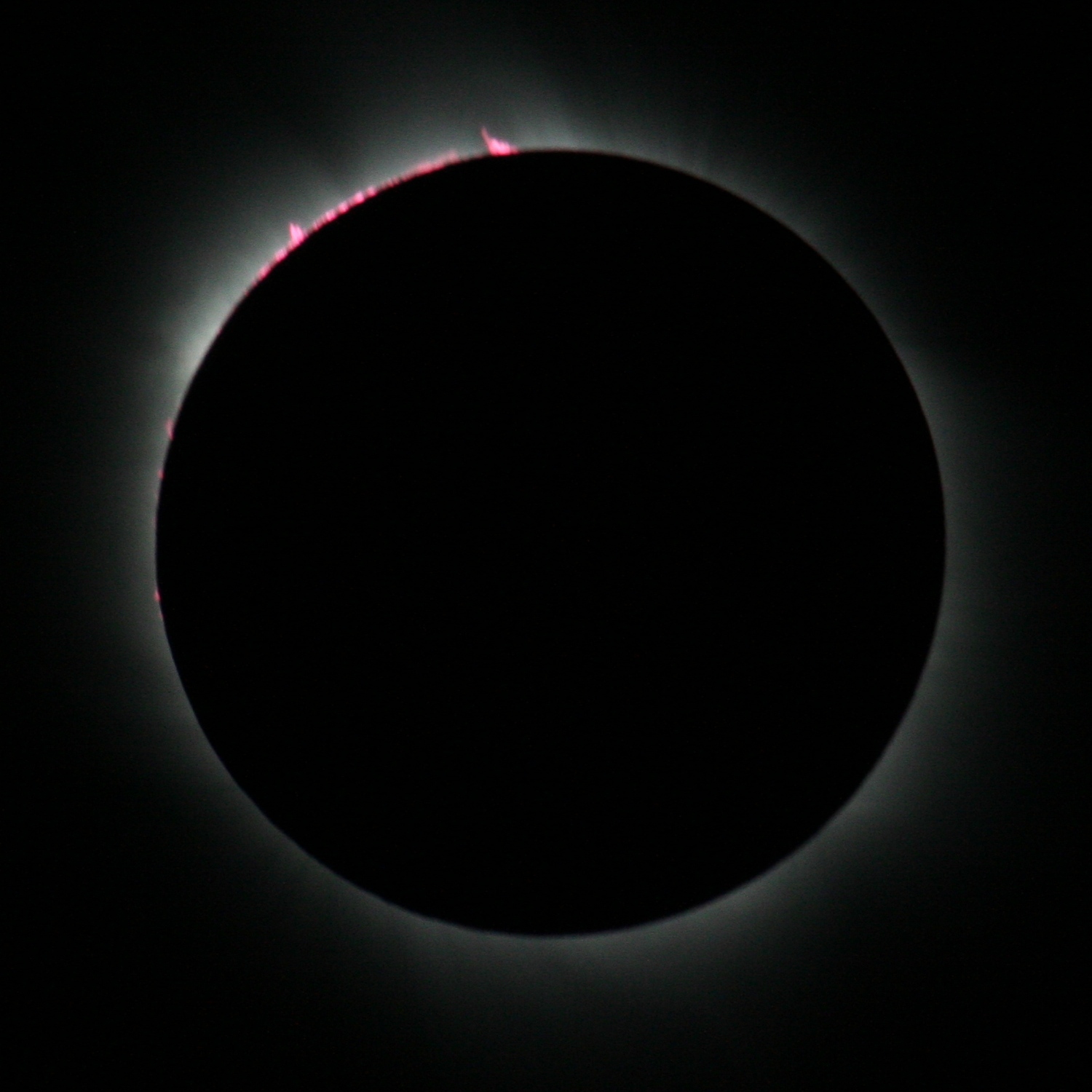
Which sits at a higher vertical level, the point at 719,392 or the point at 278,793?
the point at 719,392

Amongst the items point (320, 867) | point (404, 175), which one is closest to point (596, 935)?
point (320, 867)

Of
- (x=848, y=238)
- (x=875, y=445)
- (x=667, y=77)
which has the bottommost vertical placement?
(x=875, y=445)

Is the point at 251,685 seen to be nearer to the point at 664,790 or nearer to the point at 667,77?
the point at 664,790


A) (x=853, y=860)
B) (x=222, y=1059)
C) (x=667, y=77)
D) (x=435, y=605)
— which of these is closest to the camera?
(x=435, y=605)

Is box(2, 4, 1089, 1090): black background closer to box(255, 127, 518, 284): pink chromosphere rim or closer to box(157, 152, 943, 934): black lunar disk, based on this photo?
box(255, 127, 518, 284): pink chromosphere rim

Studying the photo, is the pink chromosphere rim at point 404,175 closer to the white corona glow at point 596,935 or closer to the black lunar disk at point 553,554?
the white corona glow at point 596,935

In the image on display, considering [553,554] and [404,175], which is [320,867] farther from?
[404,175]

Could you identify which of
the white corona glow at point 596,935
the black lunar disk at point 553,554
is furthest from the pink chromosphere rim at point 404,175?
the black lunar disk at point 553,554

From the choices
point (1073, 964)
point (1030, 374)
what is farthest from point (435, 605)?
point (1073, 964)
